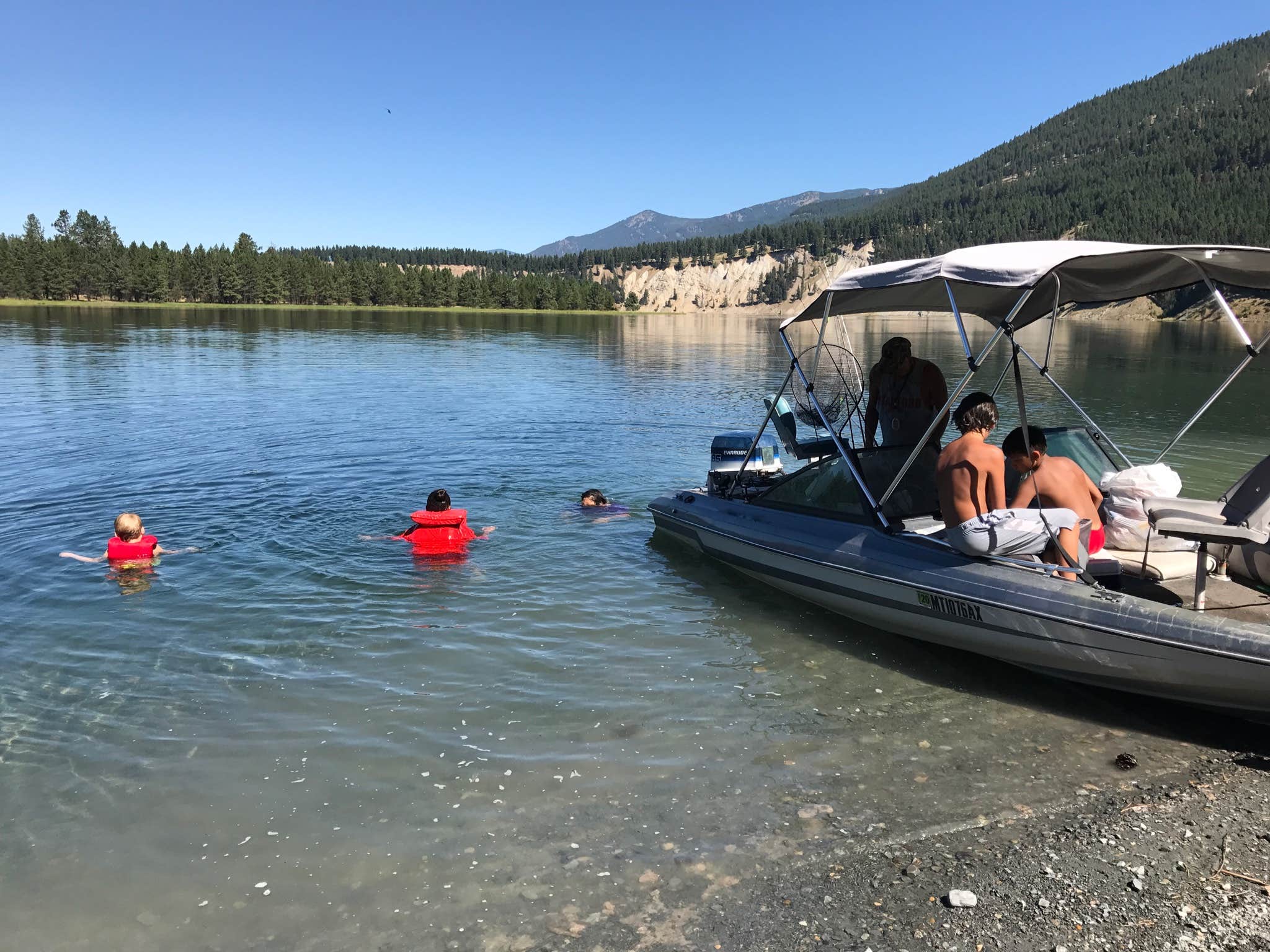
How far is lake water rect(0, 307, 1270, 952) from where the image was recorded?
16.1 feet

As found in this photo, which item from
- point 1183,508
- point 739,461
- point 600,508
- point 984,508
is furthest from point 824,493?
point 600,508

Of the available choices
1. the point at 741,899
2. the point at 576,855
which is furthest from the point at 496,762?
the point at 741,899

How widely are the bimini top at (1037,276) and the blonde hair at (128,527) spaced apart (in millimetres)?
8516

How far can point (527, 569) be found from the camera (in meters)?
10.8

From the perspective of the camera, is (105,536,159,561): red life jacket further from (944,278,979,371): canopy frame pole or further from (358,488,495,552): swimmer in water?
(944,278,979,371): canopy frame pole

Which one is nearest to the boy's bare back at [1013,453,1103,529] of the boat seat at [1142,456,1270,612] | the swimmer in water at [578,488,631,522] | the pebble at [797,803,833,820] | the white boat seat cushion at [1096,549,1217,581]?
the white boat seat cushion at [1096,549,1217,581]

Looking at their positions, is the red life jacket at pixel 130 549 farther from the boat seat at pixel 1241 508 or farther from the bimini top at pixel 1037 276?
the boat seat at pixel 1241 508

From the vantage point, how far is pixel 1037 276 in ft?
22.2

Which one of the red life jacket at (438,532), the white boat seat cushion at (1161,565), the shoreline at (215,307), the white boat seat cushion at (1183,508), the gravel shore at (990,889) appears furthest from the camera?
the shoreline at (215,307)

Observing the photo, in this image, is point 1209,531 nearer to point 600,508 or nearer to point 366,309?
point 600,508

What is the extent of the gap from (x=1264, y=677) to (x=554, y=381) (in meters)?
32.3

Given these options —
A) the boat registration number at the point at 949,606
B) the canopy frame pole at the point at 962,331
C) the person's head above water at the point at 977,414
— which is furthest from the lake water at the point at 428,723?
the canopy frame pole at the point at 962,331

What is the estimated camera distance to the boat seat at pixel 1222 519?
5961mm

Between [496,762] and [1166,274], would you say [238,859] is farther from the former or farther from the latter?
[1166,274]
